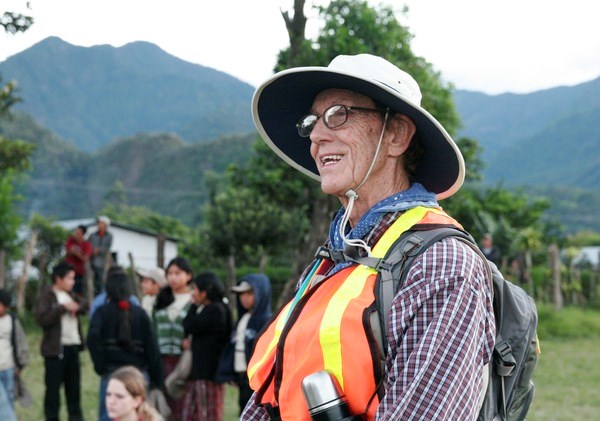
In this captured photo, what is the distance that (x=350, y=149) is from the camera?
2277 mm

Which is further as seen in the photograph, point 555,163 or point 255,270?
point 555,163

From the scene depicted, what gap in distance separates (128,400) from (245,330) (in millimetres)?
1981

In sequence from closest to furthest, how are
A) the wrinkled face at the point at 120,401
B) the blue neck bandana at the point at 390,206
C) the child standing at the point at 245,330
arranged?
the blue neck bandana at the point at 390,206, the wrinkled face at the point at 120,401, the child standing at the point at 245,330

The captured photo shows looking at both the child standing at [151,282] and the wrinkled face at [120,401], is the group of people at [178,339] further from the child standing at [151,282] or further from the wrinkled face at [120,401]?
the wrinkled face at [120,401]

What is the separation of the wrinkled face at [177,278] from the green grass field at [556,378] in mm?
2186

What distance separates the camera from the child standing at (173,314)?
782cm

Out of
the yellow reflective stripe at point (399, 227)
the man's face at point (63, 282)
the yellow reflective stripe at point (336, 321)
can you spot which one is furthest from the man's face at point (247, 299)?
the yellow reflective stripe at point (336, 321)

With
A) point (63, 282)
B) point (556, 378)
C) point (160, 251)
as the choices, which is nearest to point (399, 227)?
point (63, 282)

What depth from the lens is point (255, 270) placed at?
83.7 feet

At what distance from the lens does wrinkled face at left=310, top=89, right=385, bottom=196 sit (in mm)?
2273

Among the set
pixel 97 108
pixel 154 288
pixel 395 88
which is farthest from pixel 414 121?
pixel 97 108

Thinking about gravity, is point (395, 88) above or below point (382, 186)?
above

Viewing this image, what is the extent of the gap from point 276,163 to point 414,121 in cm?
1063

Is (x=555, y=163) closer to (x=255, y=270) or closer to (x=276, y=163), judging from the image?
(x=255, y=270)
